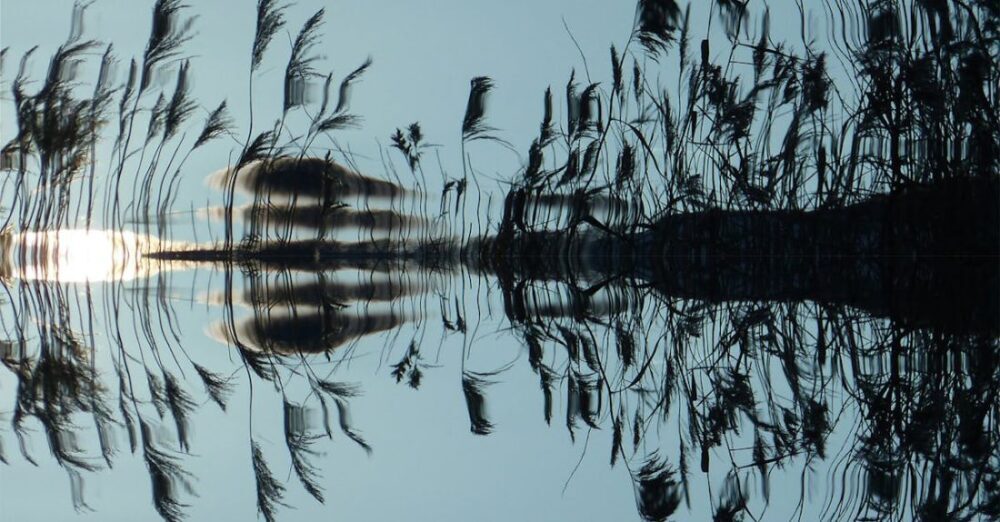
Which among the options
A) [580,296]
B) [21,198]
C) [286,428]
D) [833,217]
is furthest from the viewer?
[21,198]

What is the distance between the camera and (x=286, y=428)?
1405mm

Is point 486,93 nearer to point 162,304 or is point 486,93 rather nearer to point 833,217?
point 833,217

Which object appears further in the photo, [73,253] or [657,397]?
[73,253]

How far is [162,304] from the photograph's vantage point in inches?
135

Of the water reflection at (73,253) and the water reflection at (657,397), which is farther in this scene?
the water reflection at (73,253)

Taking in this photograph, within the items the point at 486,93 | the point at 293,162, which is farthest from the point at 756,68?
the point at 293,162

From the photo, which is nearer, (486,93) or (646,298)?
(646,298)

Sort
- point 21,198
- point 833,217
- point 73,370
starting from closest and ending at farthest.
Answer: point 73,370, point 833,217, point 21,198

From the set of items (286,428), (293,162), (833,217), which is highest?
(293,162)

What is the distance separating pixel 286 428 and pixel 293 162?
265 inches

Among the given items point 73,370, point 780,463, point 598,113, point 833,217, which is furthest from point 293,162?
point 780,463

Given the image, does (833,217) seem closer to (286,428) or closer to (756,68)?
(756,68)

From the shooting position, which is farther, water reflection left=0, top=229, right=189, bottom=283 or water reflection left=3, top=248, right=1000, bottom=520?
water reflection left=0, top=229, right=189, bottom=283

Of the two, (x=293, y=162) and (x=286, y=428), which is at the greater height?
(x=293, y=162)
